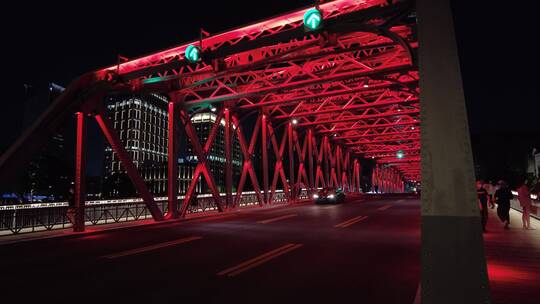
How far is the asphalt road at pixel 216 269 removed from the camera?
5727 mm

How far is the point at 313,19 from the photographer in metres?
11.3

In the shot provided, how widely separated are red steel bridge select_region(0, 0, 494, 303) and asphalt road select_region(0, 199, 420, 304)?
6.74ft

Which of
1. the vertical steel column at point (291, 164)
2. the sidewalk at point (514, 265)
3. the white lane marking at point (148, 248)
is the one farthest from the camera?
the vertical steel column at point (291, 164)

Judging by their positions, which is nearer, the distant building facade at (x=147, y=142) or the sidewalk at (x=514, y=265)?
the sidewalk at (x=514, y=265)

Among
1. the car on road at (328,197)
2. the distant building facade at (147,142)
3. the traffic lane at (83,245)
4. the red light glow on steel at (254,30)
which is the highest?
the distant building facade at (147,142)

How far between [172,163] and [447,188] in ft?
57.8

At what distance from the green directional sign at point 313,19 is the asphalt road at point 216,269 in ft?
21.9

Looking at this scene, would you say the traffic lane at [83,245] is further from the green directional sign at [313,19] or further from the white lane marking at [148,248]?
the green directional sign at [313,19]

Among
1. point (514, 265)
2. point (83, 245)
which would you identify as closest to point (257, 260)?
point (514, 265)

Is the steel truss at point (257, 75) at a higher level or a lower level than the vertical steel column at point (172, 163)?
higher

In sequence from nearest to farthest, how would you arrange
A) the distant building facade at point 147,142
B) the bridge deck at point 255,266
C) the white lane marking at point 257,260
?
the bridge deck at point 255,266, the white lane marking at point 257,260, the distant building facade at point 147,142

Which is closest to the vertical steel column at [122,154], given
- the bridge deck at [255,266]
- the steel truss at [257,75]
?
the steel truss at [257,75]

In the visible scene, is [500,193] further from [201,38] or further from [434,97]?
[201,38]

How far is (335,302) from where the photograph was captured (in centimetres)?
534
